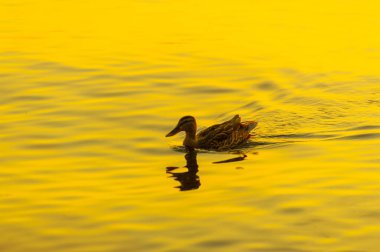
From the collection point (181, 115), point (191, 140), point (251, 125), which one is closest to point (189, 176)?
point (191, 140)

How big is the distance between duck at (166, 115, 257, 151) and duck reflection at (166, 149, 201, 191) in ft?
2.41

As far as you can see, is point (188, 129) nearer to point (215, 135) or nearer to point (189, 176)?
point (215, 135)

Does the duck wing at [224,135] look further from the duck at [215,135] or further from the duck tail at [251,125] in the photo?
the duck tail at [251,125]

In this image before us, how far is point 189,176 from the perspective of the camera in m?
16.2

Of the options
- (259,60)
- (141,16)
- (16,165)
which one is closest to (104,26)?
(141,16)

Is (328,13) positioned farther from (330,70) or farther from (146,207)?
(146,207)

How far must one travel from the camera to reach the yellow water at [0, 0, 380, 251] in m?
13.2

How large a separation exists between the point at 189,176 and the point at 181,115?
3692 mm

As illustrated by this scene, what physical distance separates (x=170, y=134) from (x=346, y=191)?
14.0 ft

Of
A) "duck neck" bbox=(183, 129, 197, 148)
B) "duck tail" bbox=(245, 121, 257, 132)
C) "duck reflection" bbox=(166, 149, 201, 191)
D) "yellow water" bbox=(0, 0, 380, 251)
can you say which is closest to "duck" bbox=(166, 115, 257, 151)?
"duck neck" bbox=(183, 129, 197, 148)

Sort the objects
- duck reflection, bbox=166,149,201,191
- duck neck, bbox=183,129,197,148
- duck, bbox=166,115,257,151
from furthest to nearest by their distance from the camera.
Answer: duck neck, bbox=183,129,197,148, duck, bbox=166,115,257,151, duck reflection, bbox=166,149,201,191

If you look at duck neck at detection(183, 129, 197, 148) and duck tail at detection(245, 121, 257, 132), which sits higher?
duck tail at detection(245, 121, 257, 132)

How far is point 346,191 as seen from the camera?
48.5ft

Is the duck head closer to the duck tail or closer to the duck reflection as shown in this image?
the duck reflection
